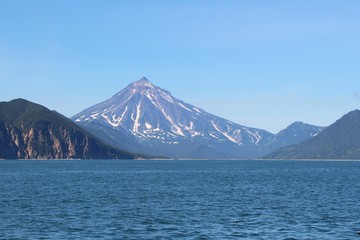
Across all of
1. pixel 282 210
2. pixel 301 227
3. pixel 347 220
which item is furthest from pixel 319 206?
pixel 301 227

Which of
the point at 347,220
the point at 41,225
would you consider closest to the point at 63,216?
the point at 41,225

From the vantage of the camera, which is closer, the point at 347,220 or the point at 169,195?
the point at 347,220

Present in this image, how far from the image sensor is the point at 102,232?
66.6 meters


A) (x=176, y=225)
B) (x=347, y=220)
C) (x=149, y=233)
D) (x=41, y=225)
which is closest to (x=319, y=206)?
(x=347, y=220)

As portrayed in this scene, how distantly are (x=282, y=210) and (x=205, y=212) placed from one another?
1136 centimetres

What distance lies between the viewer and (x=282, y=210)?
287ft

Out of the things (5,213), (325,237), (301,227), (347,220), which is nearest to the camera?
(325,237)

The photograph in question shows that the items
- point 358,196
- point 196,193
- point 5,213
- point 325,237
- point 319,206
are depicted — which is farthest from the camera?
point 196,193

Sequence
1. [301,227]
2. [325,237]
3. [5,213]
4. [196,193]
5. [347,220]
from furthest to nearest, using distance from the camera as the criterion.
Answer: [196,193]
[5,213]
[347,220]
[301,227]
[325,237]

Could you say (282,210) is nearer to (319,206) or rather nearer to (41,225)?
(319,206)

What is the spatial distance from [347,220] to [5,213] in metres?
45.9

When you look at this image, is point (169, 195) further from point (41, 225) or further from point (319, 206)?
point (41, 225)

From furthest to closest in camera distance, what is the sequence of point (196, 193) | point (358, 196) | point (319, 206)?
point (196, 193)
point (358, 196)
point (319, 206)

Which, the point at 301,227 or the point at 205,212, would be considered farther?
the point at 205,212
